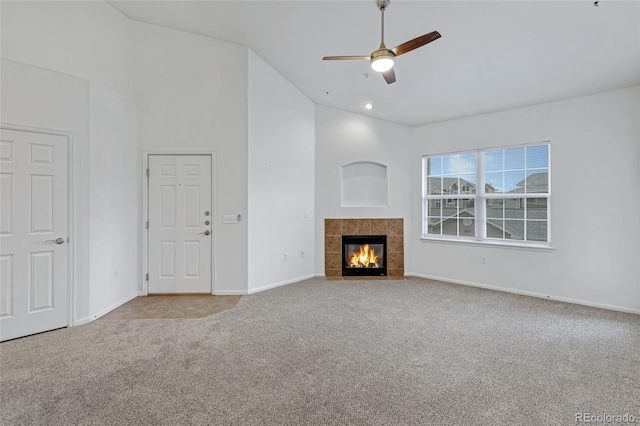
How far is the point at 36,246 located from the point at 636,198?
6.97 metres

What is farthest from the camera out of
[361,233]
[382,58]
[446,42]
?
[361,233]

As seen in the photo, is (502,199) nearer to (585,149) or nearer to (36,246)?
(585,149)

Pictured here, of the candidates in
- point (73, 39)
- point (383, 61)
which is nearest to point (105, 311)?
point (73, 39)

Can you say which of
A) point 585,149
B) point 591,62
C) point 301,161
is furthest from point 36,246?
point 585,149

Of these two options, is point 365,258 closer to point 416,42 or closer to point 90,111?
point 416,42

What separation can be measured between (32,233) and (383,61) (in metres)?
3.87

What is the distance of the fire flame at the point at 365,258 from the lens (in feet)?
19.7

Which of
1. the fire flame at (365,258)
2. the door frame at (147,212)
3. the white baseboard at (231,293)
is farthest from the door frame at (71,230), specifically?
the fire flame at (365,258)

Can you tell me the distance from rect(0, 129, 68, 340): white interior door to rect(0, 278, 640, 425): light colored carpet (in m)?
0.24

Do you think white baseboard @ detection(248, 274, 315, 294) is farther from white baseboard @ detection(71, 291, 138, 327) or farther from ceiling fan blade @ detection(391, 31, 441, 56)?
ceiling fan blade @ detection(391, 31, 441, 56)

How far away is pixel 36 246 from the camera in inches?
128

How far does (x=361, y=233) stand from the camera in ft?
19.5

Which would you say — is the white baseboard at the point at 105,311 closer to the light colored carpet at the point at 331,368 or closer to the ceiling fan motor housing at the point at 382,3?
the light colored carpet at the point at 331,368

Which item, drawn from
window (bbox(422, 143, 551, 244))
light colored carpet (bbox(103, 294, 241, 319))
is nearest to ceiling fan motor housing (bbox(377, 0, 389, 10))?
window (bbox(422, 143, 551, 244))
